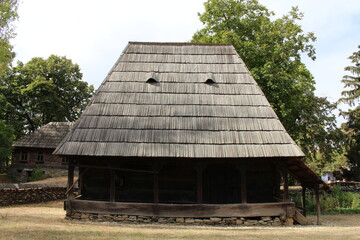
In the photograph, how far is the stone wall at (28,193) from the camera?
54.7 ft

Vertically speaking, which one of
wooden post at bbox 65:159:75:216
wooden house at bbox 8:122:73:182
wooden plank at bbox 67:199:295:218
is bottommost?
wooden plank at bbox 67:199:295:218

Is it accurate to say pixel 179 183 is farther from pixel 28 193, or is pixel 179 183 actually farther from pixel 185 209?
pixel 28 193

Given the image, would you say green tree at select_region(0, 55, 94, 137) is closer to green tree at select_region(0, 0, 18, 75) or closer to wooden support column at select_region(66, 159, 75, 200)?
green tree at select_region(0, 0, 18, 75)

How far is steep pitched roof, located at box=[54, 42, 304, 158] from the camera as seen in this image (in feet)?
38.3

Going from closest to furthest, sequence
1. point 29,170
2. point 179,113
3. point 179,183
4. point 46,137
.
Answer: point 179,113 → point 179,183 → point 29,170 → point 46,137

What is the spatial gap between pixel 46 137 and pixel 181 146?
2627 centimetres

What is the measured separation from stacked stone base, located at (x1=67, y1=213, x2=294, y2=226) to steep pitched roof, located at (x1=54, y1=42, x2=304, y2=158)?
92.5 inches

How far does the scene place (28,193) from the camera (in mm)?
17953

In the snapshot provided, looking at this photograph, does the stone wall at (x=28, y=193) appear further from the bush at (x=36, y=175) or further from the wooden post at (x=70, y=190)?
the bush at (x=36, y=175)

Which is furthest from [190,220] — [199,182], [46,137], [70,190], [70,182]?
[46,137]

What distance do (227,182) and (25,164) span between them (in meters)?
27.4

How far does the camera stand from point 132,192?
1316 cm

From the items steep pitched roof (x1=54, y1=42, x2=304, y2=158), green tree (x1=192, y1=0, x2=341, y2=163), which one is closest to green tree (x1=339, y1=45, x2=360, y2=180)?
green tree (x1=192, y1=0, x2=341, y2=163)

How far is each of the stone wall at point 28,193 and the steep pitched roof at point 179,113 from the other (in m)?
7.37
